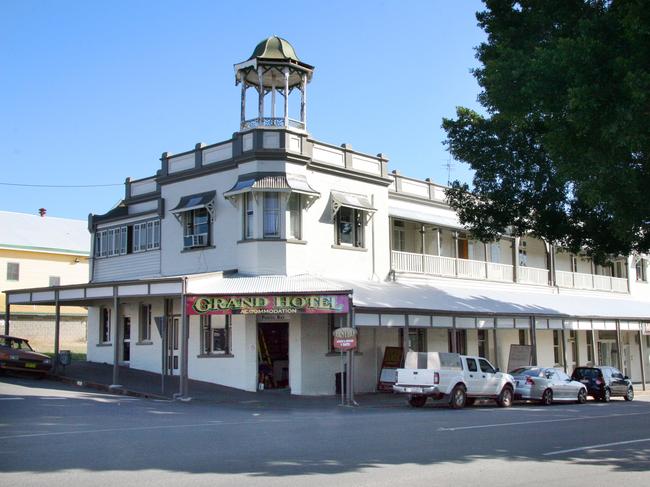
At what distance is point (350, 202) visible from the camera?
88.3ft

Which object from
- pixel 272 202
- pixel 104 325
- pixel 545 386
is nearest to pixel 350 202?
pixel 272 202

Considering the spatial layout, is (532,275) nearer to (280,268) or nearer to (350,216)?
(350,216)

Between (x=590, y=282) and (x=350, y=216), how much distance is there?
65.2 ft

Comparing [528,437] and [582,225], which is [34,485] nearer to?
[528,437]

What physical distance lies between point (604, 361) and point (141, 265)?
86.0 feet

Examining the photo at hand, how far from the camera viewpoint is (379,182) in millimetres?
28891

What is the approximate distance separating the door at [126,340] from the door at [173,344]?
294 cm

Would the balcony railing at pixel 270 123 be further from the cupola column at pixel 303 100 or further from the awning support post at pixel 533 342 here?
the awning support post at pixel 533 342

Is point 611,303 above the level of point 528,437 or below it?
above

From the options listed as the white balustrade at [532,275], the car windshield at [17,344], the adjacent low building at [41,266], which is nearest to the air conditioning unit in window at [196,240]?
the car windshield at [17,344]

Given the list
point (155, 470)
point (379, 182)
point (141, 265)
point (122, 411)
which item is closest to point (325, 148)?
point (379, 182)

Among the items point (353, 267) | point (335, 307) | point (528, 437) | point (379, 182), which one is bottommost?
point (528, 437)

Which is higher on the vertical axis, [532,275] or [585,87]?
[585,87]

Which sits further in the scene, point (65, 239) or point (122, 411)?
point (65, 239)
